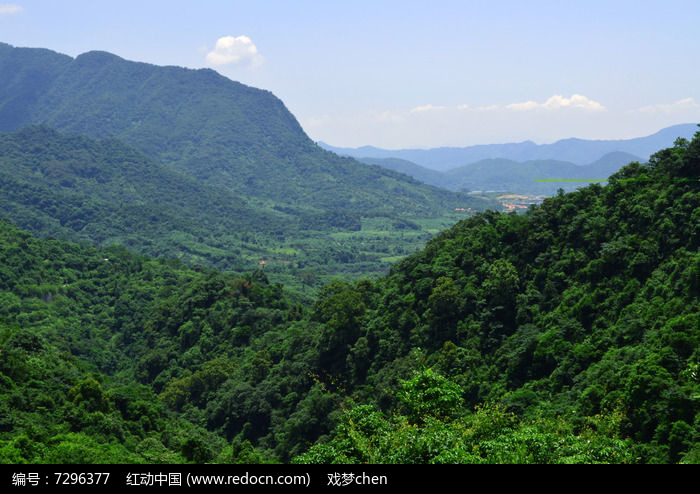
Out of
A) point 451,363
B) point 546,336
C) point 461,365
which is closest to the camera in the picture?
point 546,336

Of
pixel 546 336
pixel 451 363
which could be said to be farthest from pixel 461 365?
pixel 546 336

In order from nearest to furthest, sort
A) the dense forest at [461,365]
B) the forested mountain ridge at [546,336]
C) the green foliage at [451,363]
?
the forested mountain ridge at [546,336] → the dense forest at [461,365] → the green foliage at [451,363]

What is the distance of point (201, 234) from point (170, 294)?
354 ft

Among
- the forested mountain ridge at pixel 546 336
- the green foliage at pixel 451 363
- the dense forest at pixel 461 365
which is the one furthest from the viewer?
the green foliage at pixel 451 363

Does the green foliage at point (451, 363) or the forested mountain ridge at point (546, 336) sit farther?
the green foliage at point (451, 363)

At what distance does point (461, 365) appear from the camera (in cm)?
3684

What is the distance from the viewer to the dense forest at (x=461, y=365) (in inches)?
935

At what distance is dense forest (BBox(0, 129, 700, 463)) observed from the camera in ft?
77.9

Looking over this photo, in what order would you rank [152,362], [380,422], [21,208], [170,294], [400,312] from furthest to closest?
[21,208], [170,294], [152,362], [400,312], [380,422]

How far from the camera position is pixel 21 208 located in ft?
563

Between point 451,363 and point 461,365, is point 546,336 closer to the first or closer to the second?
point 461,365

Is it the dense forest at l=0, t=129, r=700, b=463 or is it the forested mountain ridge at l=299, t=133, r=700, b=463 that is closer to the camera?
the forested mountain ridge at l=299, t=133, r=700, b=463
